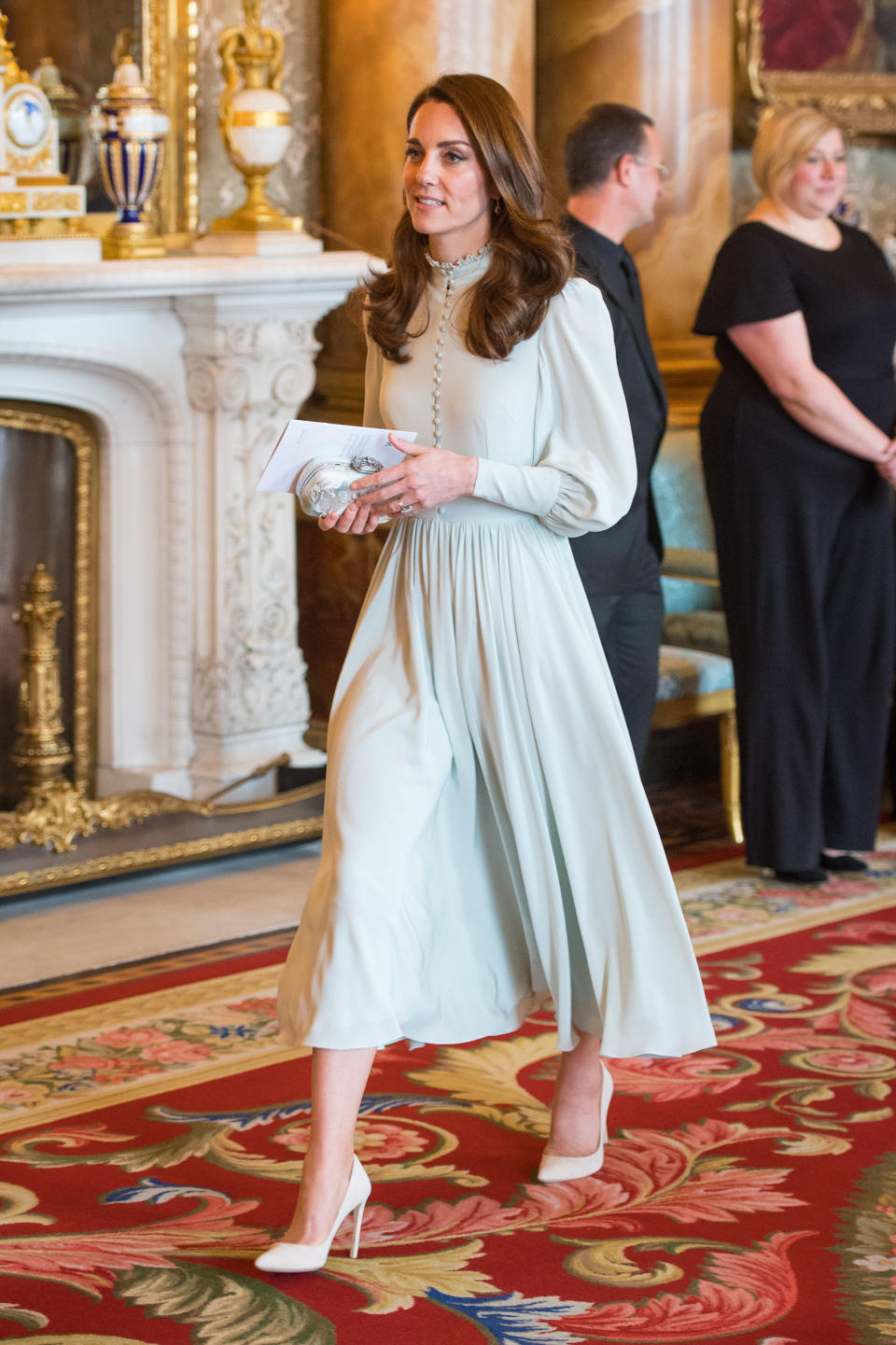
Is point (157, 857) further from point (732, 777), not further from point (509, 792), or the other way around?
point (509, 792)

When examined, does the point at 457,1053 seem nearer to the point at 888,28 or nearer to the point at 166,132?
the point at 166,132

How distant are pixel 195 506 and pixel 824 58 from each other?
10.4 feet

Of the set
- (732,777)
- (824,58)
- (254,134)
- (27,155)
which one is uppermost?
(824,58)

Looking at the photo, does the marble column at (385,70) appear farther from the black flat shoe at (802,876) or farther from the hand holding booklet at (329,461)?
the hand holding booklet at (329,461)

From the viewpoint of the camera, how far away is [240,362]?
5336mm

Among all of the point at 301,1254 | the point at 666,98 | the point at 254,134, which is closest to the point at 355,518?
the point at 301,1254

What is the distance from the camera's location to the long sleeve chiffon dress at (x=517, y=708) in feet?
9.62

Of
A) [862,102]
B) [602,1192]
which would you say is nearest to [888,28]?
[862,102]

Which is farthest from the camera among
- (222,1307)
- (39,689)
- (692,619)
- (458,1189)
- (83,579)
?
(692,619)

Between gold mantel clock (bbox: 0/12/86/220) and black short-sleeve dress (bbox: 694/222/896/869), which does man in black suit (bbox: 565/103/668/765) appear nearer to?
black short-sleeve dress (bbox: 694/222/896/869)

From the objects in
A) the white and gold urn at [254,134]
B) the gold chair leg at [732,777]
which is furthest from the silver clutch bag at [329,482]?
the gold chair leg at [732,777]

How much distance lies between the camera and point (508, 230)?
9.65 ft

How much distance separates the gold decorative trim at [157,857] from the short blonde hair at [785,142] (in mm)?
2102

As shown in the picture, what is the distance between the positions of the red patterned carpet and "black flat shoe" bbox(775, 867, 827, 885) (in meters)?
0.77
